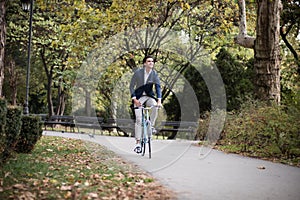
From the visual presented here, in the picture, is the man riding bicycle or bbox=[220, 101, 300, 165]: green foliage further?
the man riding bicycle

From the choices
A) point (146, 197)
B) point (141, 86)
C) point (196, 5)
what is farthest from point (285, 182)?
point (196, 5)

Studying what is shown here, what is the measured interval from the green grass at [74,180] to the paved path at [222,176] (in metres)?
0.40

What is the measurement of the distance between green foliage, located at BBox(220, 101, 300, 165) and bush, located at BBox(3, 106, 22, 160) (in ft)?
18.9

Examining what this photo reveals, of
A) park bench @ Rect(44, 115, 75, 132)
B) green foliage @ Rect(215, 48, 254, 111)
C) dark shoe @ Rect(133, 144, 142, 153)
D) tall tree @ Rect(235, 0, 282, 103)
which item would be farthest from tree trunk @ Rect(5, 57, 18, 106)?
dark shoe @ Rect(133, 144, 142, 153)

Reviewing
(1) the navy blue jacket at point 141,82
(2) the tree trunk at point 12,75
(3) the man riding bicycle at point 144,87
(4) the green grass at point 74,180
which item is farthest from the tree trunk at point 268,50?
(2) the tree trunk at point 12,75

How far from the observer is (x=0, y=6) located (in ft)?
54.1

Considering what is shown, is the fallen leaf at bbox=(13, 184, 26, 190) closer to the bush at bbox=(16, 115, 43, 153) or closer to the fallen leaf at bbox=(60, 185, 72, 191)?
the fallen leaf at bbox=(60, 185, 72, 191)

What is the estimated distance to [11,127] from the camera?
855 centimetres

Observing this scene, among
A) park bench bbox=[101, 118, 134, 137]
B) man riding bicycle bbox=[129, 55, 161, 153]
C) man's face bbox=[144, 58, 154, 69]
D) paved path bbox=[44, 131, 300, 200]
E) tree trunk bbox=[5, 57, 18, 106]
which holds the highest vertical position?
tree trunk bbox=[5, 57, 18, 106]

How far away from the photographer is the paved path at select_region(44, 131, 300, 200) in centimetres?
633

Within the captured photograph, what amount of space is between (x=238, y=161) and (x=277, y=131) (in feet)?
4.51

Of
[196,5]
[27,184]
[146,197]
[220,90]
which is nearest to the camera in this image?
[146,197]

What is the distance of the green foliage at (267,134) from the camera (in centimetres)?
1026

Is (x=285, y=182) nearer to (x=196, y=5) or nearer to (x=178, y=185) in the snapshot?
(x=178, y=185)
